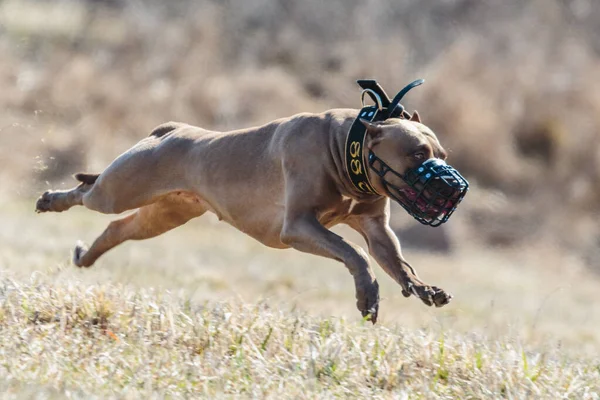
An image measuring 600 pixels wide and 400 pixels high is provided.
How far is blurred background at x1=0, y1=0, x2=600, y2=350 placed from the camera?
49.6 ft

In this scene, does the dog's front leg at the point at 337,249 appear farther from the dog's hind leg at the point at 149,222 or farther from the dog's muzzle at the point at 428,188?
the dog's hind leg at the point at 149,222

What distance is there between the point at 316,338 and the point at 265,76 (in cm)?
1541

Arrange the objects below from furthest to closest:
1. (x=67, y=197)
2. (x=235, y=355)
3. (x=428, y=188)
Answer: (x=67, y=197) → (x=428, y=188) → (x=235, y=355)

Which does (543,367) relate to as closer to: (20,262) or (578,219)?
(20,262)

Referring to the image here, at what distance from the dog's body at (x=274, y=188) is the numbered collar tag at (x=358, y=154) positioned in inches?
2.4

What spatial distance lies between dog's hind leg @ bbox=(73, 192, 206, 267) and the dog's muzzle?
71.1 inches

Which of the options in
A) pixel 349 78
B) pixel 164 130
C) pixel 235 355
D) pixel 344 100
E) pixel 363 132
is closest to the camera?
pixel 235 355

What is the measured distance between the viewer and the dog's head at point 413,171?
Answer: 5836 mm

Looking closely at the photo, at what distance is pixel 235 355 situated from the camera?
5.48 meters

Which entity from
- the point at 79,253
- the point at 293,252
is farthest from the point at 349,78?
the point at 79,253

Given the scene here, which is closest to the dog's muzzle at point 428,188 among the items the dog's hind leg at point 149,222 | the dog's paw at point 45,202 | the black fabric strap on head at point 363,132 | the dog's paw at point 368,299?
the black fabric strap on head at point 363,132

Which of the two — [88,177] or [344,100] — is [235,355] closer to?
[88,177]

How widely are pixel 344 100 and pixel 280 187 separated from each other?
11885 millimetres

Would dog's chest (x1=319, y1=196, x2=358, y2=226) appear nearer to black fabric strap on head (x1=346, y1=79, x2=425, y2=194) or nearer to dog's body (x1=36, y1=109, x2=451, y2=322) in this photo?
dog's body (x1=36, y1=109, x2=451, y2=322)
